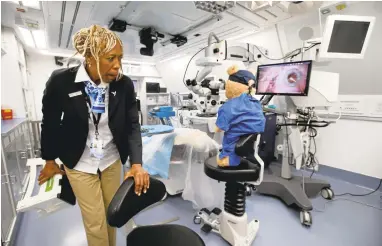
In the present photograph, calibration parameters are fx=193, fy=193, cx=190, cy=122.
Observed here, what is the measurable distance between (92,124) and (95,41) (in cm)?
42

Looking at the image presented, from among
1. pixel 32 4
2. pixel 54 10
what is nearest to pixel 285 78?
pixel 32 4

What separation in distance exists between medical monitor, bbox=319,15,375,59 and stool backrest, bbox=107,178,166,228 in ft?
6.79

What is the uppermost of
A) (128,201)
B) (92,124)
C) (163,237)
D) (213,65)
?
(213,65)

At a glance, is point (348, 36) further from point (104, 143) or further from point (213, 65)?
point (104, 143)

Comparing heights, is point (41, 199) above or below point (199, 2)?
below

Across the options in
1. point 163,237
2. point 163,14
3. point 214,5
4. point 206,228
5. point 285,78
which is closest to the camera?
point 163,237

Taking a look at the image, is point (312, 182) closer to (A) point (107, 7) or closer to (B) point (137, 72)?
(A) point (107, 7)

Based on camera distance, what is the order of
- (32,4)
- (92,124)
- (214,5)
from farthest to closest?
(214,5)
(32,4)
(92,124)

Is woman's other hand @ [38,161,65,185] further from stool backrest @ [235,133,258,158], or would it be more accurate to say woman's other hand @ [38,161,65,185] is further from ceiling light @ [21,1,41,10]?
ceiling light @ [21,1,41,10]

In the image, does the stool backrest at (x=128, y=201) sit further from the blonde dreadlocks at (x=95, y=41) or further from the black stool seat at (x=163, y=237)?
the blonde dreadlocks at (x=95, y=41)

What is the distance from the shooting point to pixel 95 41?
2.79ft

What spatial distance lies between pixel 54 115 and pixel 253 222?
5.92 feet

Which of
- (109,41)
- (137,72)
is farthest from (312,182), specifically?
(137,72)

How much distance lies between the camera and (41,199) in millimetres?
1478
